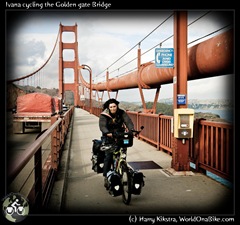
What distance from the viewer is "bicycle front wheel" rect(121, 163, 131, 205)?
13.3 ft

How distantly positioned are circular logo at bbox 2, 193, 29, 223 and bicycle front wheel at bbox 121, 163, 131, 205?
144cm

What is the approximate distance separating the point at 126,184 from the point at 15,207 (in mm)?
1578

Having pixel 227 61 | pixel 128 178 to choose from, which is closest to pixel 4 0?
pixel 128 178

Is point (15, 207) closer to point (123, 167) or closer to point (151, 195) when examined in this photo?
point (123, 167)

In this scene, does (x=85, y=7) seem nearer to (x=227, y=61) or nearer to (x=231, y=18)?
(x=231, y=18)

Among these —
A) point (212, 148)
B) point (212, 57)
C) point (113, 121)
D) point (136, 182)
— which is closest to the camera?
point (136, 182)

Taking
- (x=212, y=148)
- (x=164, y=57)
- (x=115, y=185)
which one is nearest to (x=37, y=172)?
(x=115, y=185)

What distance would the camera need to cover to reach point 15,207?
303 cm

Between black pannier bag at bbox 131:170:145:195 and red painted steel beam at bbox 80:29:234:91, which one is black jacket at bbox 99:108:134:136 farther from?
red painted steel beam at bbox 80:29:234:91

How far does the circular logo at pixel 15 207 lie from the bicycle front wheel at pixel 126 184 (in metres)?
1.44

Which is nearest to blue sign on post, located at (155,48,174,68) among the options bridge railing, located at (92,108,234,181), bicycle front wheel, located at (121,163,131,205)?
bridge railing, located at (92,108,234,181)

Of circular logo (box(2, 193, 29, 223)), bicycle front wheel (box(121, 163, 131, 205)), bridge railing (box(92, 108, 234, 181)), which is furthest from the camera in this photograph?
bridge railing (box(92, 108, 234, 181))

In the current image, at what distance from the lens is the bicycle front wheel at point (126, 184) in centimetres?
405

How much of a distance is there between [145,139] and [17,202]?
24.5 ft
